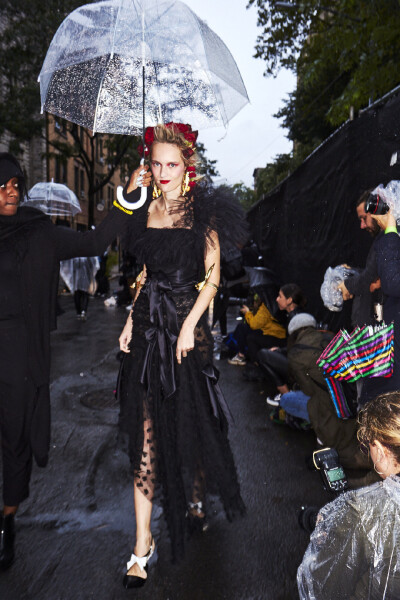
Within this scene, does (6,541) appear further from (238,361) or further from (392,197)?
(238,361)

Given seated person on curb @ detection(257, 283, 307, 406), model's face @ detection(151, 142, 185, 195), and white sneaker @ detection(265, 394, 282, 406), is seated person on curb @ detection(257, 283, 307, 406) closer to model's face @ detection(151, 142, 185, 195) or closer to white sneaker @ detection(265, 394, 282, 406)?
white sneaker @ detection(265, 394, 282, 406)

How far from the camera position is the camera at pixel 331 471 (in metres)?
2.81

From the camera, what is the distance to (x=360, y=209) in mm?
3871

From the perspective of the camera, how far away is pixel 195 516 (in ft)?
10.4

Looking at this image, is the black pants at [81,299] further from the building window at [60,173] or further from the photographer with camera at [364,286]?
the building window at [60,173]

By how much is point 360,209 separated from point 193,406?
1986 millimetres

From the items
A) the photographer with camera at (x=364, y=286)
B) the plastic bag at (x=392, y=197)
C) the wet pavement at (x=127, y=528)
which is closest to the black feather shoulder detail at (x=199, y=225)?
the plastic bag at (x=392, y=197)

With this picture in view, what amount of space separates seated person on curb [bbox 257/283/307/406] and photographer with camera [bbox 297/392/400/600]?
374 cm

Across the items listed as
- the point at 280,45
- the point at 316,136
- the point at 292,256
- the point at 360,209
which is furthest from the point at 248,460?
the point at 316,136

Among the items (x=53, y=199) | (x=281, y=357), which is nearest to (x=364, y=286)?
(x=281, y=357)

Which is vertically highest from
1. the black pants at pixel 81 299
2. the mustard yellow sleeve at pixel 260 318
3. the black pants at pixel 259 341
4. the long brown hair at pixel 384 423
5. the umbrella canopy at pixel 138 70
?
the umbrella canopy at pixel 138 70

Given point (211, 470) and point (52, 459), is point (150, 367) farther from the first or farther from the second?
point (52, 459)

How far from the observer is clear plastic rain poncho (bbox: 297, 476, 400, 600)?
1649 mm

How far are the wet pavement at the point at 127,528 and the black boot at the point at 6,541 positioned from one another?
0.06 m
